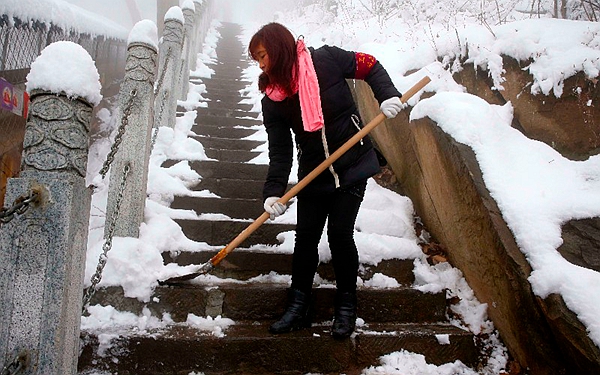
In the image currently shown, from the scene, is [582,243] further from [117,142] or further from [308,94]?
[117,142]

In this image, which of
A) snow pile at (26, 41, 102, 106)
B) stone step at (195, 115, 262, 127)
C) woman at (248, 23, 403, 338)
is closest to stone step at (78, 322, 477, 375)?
woman at (248, 23, 403, 338)

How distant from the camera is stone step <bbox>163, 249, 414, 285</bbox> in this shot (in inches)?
125

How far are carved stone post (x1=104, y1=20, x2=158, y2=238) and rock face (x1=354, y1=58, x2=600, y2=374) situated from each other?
2.38 meters

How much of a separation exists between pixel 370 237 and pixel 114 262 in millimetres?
2030

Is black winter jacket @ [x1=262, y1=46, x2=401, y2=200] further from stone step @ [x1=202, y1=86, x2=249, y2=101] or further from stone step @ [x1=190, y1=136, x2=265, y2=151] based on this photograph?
stone step @ [x1=202, y1=86, x2=249, y2=101]

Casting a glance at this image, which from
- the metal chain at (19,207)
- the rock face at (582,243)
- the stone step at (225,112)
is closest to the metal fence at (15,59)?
the stone step at (225,112)

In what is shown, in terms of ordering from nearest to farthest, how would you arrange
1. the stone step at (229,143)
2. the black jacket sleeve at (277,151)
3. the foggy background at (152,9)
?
the black jacket sleeve at (277,151) → the stone step at (229,143) → the foggy background at (152,9)

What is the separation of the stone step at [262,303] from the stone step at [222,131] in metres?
3.14

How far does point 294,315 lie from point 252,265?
2.34 feet

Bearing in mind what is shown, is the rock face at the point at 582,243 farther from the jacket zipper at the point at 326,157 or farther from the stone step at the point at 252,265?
the jacket zipper at the point at 326,157

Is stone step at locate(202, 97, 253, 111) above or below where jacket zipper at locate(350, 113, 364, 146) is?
above

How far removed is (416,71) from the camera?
446cm

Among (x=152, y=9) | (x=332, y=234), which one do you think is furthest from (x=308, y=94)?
(x=152, y=9)

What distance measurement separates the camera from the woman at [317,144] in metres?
2.47
